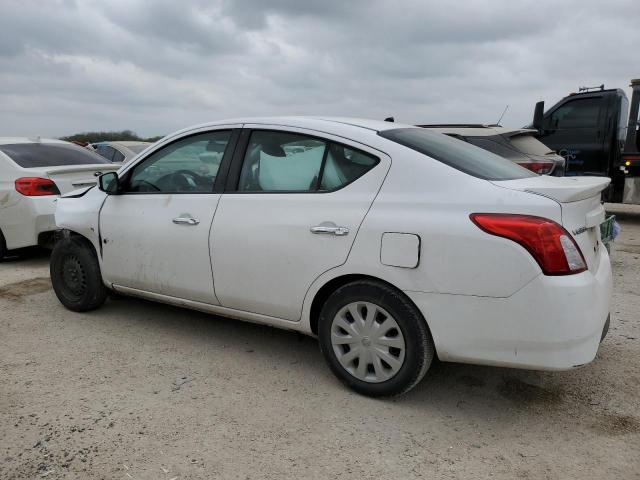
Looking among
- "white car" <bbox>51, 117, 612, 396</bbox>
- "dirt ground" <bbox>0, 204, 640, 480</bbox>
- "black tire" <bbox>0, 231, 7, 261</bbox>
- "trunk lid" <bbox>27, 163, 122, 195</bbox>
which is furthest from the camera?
"black tire" <bbox>0, 231, 7, 261</bbox>

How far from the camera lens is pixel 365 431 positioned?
275 centimetres

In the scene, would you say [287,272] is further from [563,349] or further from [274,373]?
[563,349]

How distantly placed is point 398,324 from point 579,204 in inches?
42.2

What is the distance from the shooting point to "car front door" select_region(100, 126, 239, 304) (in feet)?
11.8

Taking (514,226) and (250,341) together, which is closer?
(514,226)

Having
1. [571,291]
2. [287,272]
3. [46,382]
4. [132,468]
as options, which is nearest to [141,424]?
[132,468]

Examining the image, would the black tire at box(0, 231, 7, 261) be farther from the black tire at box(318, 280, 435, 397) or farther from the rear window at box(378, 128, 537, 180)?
the rear window at box(378, 128, 537, 180)

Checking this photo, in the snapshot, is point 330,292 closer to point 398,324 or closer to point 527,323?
point 398,324

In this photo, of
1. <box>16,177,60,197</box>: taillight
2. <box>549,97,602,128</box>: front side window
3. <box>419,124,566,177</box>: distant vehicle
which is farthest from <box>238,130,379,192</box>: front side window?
<box>549,97,602,128</box>: front side window

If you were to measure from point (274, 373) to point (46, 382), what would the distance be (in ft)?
4.39

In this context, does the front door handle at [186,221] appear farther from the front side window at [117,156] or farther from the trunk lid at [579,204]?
the front side window at [117,156]

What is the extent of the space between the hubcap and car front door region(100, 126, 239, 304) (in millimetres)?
965

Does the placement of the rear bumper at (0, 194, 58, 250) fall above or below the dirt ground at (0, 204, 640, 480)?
above

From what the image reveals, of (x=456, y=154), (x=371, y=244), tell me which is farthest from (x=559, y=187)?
(x=371, y=244)
